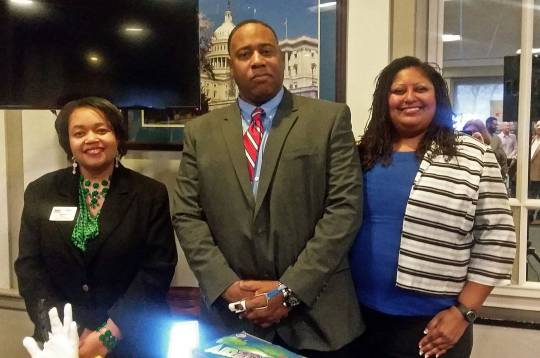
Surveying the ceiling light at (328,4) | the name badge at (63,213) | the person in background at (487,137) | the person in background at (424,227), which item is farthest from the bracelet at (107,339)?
the person in background at (487,137)

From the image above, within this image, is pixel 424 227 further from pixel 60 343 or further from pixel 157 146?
pixel 157 146

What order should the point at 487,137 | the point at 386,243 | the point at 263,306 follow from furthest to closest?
the point at 487,137 → the point at 386,243 → the point at 263,306

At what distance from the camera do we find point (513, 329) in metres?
2.22

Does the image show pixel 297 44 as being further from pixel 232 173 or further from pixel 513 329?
pixel 513 329

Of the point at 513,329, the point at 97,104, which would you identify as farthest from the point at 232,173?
the point at 513,329

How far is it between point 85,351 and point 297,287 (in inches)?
32.7

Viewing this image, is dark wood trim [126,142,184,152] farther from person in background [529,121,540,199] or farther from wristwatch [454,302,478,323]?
person in background [529,121,540,199]

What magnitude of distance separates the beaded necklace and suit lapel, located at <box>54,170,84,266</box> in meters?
0.01

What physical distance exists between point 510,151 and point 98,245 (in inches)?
68.5

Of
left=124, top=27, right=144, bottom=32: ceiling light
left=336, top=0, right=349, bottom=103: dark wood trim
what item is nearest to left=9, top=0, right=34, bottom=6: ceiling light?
left=124, top=27, right=144, bottom=32: ceiling light

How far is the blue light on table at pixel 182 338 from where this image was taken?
1.75 m

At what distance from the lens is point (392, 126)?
1741 millimetres

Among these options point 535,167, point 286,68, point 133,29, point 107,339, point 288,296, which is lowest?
point 107,339

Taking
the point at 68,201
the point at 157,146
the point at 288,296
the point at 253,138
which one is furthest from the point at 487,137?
the point at 68,201
